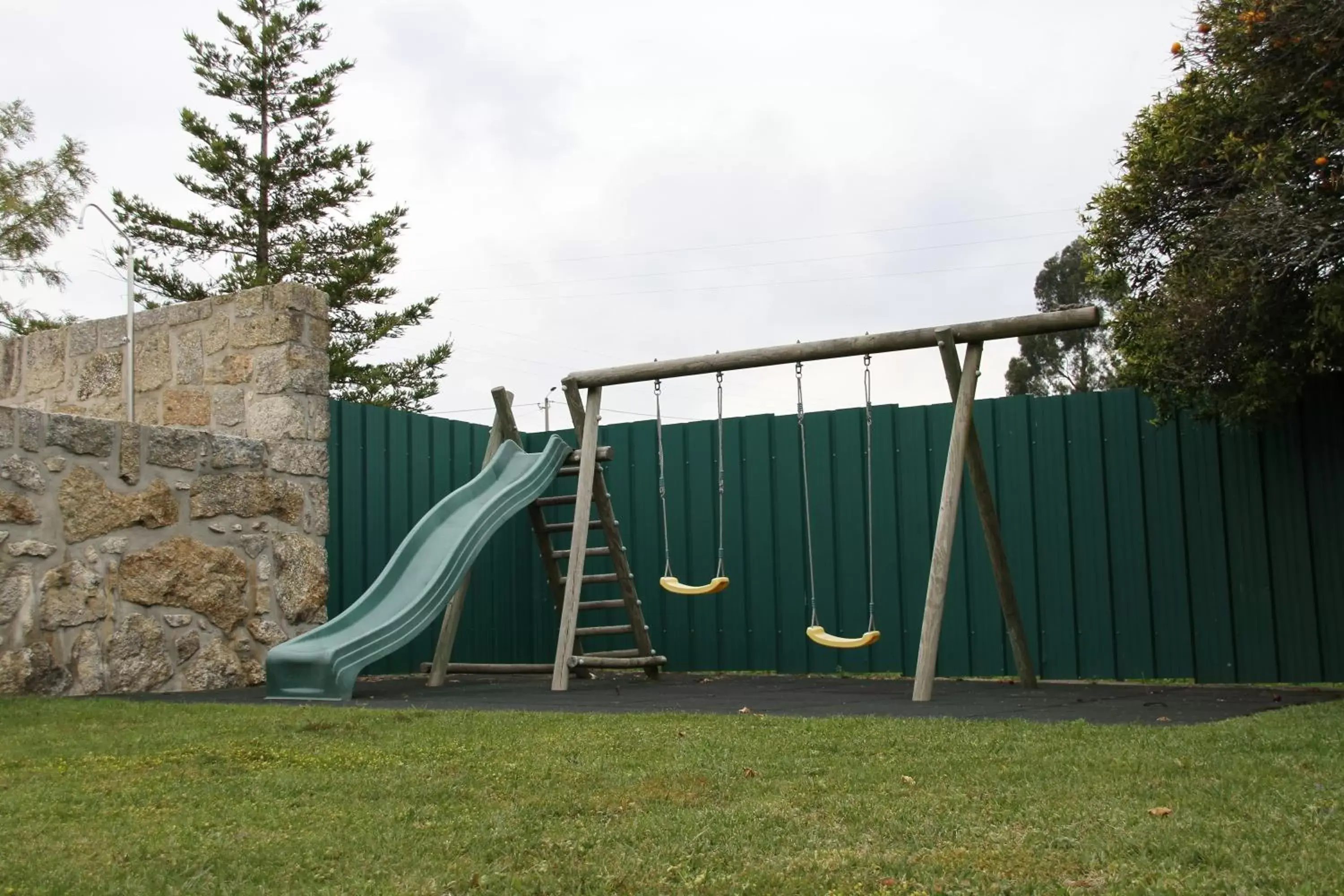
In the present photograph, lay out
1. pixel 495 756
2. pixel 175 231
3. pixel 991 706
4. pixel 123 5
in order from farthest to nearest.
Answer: pixel 175 231, pixel 123 5, pixel 991 706, pixel 495 756

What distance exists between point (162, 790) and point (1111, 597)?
5.27 metres

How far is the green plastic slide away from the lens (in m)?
5.94

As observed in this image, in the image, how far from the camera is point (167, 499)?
648cm

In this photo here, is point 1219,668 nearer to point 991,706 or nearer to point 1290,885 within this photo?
point 991,706

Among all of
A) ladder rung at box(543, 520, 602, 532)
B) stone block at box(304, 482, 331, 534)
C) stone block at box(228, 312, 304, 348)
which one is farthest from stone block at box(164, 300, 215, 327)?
ladder rung at box(543, 520, 602, 532)

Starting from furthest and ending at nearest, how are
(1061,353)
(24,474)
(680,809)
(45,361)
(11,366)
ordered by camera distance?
(1061,353), (11,366), (45,361), (24,474), (680,809)

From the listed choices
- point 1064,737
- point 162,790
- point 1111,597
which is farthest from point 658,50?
point 162,790

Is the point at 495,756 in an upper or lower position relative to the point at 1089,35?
lower

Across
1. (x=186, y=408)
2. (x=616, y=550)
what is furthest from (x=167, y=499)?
(x=616, y=550)

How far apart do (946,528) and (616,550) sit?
Result: 7.34 feet

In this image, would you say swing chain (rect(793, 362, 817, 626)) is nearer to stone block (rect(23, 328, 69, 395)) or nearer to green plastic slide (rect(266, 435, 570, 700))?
green plastic slide (rect(266, 435, 570, 700))

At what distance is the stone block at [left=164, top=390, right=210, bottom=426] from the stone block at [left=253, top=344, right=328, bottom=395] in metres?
0.37

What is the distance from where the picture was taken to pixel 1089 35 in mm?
6836

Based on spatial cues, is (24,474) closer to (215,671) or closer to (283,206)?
(215,671)
